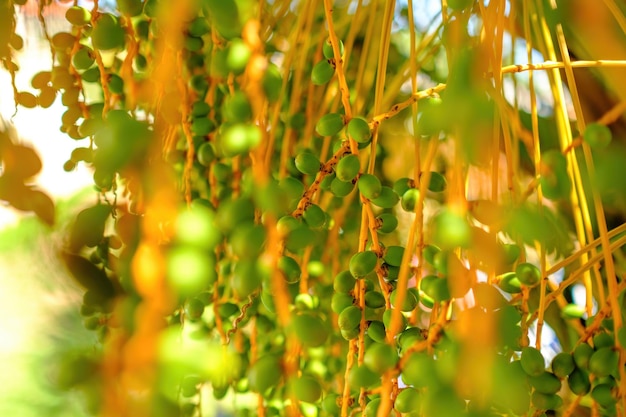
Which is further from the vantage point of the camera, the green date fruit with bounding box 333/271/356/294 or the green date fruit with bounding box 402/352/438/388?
the green date fruit with bounding box 333/271/356/294

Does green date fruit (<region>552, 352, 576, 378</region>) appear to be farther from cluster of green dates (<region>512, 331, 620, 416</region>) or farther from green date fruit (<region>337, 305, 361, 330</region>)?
green date fruit (<region>337, 305, 361, 330</region>)

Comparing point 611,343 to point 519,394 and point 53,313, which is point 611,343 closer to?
point 519,394

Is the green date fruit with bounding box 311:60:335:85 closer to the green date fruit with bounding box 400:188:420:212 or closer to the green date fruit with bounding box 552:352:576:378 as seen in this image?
the green date fruit with bounding box 400:188:420:212

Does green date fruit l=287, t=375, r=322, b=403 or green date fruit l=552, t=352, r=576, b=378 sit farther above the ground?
green date fruit l=552, t=352, r=576, b=378

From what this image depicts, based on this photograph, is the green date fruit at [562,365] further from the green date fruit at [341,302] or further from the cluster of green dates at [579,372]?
the green date fruit at [341,302]

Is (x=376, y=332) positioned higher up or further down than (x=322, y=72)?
further down

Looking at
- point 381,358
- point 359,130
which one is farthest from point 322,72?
point 381,358

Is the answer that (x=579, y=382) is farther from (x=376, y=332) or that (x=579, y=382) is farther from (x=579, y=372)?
(x=376, y=332)

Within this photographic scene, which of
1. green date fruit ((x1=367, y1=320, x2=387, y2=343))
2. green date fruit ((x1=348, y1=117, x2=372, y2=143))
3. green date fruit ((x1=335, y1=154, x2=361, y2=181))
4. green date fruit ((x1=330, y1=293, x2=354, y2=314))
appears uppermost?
green date fruit ((x1=348, y1=117, x2=372, y2=143))

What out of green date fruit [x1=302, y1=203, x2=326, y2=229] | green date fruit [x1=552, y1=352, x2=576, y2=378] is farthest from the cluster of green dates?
green date fruit [x1=302, y1=203, x2=326, y2=229]

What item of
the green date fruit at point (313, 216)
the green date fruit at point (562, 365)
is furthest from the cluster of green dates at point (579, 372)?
the green date fruit at point (313, 216)

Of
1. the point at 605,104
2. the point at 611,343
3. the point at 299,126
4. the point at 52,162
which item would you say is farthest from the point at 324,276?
the point at 52,162

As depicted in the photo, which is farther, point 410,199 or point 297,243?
point 410,199

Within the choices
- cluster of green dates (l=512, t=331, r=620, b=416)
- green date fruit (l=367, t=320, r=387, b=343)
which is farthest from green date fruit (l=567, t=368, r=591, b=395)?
green date fruit (l=367, t=320, r=387, b=343)
